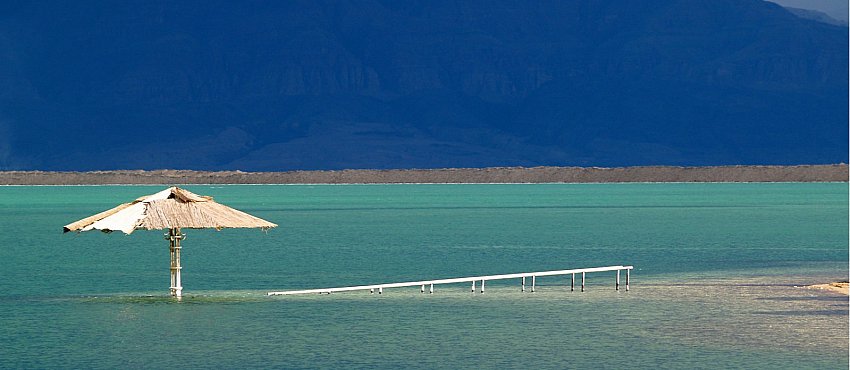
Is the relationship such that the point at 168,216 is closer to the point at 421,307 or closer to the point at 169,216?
the point at 169,216

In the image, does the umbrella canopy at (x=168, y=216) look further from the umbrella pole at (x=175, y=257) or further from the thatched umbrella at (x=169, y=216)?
the umbrella pole at (x=175, y=257)

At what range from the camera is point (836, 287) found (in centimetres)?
3356

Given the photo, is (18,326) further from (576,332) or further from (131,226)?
(576,332)

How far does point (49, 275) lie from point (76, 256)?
9.45 m

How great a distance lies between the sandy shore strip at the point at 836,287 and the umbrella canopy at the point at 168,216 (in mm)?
12319

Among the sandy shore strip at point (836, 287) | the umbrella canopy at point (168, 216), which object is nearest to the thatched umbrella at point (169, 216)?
the umbrella canopy at point (168, 216)

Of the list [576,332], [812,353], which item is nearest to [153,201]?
[576,332]

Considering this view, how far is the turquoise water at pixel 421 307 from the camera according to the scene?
76.3 feet

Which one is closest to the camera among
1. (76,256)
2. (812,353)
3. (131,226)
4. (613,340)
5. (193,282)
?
(812,353)

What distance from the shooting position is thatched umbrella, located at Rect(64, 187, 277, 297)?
98.7ft

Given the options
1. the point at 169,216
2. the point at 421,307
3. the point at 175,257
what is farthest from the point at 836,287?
the point at 169,216

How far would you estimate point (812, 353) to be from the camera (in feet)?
75.7

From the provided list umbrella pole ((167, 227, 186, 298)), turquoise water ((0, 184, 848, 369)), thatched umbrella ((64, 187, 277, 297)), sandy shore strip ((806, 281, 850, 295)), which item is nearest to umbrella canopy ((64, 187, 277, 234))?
thatched umbrella ((64, 187, 277, 297))

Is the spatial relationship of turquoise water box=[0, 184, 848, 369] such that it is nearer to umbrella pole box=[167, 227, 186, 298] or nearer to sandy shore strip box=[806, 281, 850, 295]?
sandy shore strip box=[806, 281, 850, 295]
